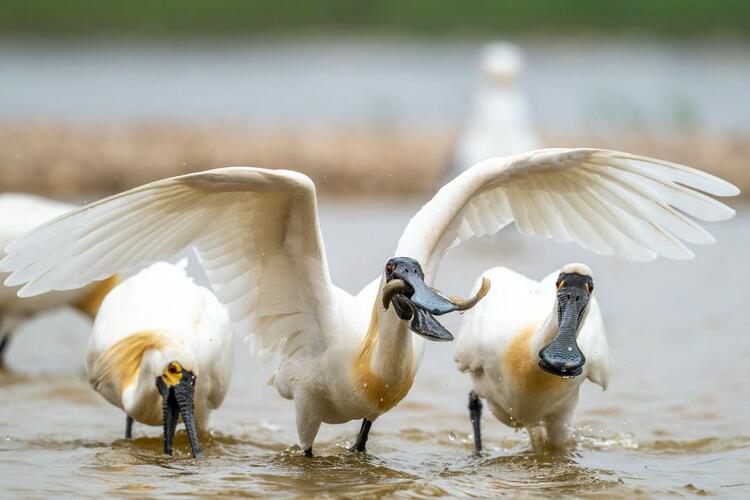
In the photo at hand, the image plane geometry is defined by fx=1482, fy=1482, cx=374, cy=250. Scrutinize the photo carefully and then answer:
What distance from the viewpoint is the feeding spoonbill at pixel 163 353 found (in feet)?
26.7

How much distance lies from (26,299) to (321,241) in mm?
4297

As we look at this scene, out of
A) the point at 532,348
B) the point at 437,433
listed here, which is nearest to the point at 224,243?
the point at 532,348

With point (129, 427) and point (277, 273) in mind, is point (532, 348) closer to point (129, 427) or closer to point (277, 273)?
point (277, 273)

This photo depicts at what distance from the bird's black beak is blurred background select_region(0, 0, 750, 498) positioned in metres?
0.14

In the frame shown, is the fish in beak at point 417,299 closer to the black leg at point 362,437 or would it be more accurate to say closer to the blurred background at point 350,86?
the black leg at point 362,437

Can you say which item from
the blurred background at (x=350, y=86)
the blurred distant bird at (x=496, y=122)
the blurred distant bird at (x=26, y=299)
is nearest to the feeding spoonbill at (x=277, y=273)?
the blurred distant bird at (x=26, y=299)

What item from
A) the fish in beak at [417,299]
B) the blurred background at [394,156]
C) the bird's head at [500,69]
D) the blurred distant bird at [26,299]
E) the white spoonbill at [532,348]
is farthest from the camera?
the bird's head at [500,69]

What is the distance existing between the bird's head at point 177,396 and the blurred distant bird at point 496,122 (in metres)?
8.02

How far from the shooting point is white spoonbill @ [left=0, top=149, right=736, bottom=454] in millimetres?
6883

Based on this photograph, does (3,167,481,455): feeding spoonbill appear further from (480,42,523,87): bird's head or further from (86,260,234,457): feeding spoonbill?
(480,42,523,87): bird's head

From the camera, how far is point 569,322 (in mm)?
7492

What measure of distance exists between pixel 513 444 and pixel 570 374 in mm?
1646

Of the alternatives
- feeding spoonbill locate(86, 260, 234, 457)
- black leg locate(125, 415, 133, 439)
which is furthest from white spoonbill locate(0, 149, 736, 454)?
black leg locate(125, 415, 133, 439)

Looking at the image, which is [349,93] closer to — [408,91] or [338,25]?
[408,91]
